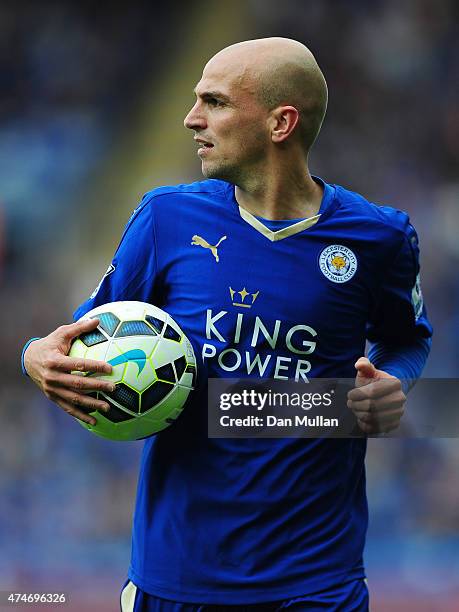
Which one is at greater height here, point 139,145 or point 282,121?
point 139,145

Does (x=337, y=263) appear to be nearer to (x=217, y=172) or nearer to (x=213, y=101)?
(x=217, y=172)

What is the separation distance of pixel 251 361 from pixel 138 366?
34 centimetres

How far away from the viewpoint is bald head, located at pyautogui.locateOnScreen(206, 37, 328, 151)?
303cm

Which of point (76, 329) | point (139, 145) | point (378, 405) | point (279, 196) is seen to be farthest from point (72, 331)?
point (139, 145)

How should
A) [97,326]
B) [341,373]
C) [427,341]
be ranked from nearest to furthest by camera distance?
[97,326] → [341,373] → [427,341]

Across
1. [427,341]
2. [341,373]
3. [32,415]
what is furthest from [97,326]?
[32,415]

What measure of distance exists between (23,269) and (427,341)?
463 cm

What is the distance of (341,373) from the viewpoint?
302 cm

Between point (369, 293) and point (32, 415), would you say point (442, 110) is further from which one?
point (369, 293)

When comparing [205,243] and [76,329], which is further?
[205,243]

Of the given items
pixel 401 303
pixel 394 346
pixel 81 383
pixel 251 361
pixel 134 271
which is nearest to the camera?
pixel 81 383

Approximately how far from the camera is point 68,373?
8.89ft

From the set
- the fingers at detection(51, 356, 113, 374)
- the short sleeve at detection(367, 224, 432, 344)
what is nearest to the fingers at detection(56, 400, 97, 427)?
the fingers at detection(51, 356, 113, 374)

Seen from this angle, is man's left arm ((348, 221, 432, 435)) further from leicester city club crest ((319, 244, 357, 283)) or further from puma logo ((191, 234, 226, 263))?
puma logo ((191, 234, 226, 263))
